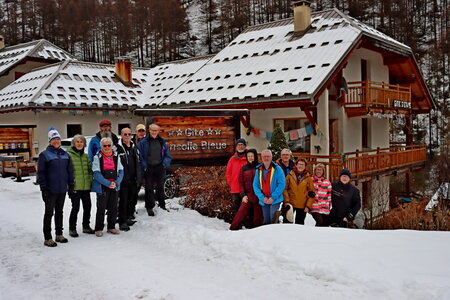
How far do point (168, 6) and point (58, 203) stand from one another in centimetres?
6702

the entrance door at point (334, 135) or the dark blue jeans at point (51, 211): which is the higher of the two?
the entrance door at point (334, 135)

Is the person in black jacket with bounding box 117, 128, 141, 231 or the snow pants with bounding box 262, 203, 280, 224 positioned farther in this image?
the person in black jacket with bounding box 117, 128, 141, 231

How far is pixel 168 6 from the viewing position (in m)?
68.7

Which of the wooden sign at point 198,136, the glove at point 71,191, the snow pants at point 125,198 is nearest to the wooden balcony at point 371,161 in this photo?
the wooden sign at point 198,136

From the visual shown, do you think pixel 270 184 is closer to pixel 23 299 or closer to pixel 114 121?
pixel 23 299

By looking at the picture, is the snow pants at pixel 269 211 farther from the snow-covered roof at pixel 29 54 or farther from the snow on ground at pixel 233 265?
the snow-covered roof at pixel 29 54

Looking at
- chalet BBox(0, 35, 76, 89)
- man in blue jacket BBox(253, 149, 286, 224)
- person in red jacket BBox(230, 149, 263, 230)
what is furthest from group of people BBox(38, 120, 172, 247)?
chalet BBox(0, 35, 76, 89)

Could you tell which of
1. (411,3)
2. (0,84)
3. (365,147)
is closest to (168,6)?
(411,3)

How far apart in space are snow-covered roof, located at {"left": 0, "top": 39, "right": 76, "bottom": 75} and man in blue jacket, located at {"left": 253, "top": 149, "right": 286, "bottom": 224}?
2484 centimetres

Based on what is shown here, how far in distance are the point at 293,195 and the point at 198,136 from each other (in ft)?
12.3

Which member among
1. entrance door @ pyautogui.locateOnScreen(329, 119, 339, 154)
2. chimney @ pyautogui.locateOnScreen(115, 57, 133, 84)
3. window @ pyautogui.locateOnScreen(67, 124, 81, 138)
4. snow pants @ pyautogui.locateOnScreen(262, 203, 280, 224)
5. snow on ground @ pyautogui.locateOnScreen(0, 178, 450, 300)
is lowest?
snow on ground @ pyautogui.locateOnScreen(0, 178, 450, 300)

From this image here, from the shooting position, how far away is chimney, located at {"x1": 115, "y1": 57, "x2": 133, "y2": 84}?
2466cm

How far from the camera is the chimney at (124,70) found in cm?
2466

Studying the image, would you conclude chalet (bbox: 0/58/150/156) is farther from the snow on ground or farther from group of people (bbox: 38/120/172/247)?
the snow on ground
